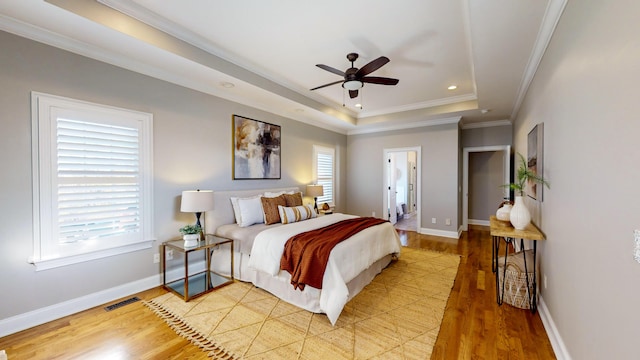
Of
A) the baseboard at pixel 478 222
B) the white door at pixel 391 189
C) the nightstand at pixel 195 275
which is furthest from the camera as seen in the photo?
the baseboard at pixel 478 222

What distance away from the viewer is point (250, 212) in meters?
3.59

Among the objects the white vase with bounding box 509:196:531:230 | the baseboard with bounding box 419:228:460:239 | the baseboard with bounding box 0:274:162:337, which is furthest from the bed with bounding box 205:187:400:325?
the baseboard with bounding box 419:228:460:239

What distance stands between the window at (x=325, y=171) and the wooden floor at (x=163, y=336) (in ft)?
12.1

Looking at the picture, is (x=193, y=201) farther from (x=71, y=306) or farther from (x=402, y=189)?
(x=402, y=189)

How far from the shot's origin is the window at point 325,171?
574cm

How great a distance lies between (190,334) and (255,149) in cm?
287

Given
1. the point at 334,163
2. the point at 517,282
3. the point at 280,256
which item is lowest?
the point at 517,282

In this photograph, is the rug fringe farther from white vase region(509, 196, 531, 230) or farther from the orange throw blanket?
white vase region(509, 196, 531, 230)

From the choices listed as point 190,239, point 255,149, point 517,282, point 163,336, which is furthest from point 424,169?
point 163,336

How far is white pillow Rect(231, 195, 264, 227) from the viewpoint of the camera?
3.53 m

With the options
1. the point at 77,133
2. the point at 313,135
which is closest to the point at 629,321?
the point at 77,133

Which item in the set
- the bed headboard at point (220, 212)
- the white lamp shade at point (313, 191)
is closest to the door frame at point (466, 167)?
the white lamp shade at point (313, 191)

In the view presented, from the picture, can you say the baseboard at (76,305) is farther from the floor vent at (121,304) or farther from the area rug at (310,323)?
the area rug at (310,323)

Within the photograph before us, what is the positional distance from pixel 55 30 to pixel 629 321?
4.28 metres
